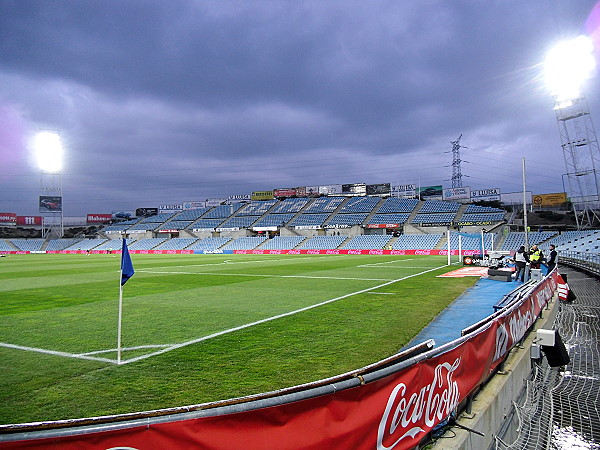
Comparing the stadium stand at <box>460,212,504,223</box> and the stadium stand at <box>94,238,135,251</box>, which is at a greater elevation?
the stadium stand at <box>460,212,504,223</box>

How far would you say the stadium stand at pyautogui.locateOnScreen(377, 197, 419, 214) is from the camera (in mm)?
75637

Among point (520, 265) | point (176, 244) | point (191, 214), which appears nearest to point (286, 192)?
point (191, 214)

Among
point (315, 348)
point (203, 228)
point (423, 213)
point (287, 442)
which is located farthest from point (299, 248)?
point (287, 442)

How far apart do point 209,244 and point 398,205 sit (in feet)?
123

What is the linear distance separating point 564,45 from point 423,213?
135 ft

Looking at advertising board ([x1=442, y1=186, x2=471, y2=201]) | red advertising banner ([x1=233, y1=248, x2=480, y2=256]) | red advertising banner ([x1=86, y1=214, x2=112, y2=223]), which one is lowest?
red advertising banner ([x1=233, y1=248, x2=480, y2=256])

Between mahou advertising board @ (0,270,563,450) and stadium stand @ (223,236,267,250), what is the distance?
66.1 meters

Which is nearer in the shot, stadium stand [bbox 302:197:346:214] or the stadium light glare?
the stadium light glare

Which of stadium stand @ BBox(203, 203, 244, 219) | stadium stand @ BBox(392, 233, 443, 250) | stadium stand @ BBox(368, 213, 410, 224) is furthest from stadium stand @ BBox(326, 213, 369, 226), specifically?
stadium stand @ BBox(203, 203, 244, 219)

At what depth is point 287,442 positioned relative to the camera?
260 cm

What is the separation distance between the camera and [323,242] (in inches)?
2685

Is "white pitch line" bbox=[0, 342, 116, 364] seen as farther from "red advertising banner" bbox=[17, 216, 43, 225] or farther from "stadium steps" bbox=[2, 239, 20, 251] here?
"red advertising banner" bbox=[17, 216, 43, 225]

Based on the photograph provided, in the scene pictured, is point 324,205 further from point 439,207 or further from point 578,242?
point 578,242

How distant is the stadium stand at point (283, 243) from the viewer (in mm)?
68938
